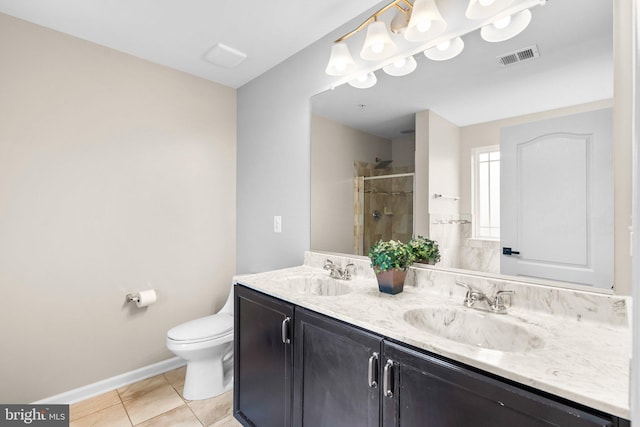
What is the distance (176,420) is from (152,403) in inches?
11.4

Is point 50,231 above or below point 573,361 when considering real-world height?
above

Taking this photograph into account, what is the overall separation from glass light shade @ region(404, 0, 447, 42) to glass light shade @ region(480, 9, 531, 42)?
0.61 feet

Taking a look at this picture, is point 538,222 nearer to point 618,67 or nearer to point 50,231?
point 618,67

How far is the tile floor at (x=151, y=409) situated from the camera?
169 centimetres

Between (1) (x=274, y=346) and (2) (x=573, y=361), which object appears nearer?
(2) (x=573, y=361)

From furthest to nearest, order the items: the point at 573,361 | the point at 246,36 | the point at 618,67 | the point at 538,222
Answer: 1. the point at 246,36
2. the point at 538,222
3. the point at 618,67
4. the point at 573,361

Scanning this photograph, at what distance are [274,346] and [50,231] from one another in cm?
162

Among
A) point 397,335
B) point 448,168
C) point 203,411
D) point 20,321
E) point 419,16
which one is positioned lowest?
point 203,411

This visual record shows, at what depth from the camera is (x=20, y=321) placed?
1.73 meters

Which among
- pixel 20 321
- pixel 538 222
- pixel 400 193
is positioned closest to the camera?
pixel 538 222

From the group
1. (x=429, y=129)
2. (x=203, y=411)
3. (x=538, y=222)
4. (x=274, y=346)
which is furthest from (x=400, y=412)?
(x=203, y=411)

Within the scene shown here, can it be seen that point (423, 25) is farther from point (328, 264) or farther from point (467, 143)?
point (328, 264)

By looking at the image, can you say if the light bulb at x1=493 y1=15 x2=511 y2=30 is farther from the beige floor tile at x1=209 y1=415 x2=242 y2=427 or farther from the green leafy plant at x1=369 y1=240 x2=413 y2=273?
the beige floor tile at x1=209 y1=415 x2=242 y2=427

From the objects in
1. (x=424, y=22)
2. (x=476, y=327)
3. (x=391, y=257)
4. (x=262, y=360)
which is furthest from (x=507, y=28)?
(x=262, y=360)
